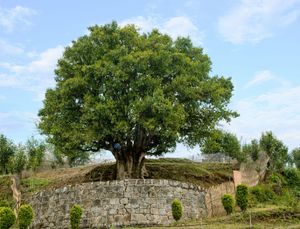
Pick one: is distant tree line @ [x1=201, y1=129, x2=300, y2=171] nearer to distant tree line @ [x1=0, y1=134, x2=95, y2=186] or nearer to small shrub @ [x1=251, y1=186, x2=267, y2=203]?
small shrub @ [x1=251, y1=186, x2=267, y2=203]

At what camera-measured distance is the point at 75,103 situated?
18141mm

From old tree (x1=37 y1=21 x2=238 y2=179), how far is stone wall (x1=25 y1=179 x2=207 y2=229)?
8.02 ft

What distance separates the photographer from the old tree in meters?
16.1

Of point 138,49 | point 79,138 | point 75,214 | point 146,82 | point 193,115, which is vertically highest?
point 138,49

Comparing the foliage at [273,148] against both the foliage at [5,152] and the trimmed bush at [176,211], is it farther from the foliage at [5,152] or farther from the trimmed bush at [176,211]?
the foliage at [5,152]

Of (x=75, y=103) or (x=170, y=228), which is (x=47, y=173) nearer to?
(x=75, y=103)

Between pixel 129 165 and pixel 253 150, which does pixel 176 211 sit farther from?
pixel 253 150

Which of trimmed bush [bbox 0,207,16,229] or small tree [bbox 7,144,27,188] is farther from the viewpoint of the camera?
small tree [bbox 7,144,27,188]

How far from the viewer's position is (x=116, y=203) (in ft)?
50.9

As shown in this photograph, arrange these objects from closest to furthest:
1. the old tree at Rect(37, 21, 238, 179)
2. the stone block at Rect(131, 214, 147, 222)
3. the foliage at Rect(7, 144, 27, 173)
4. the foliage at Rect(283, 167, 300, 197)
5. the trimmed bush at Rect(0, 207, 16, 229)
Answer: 1. the trimmed bush at Rect(0, 207, 16, 229)
2. the stone block at Rect(131, 214, 147, 222)
3. the old tree at Rect(37, 21, 238, 179)
4. the foliage at Rect(7, 144, 27, 173)
5. the foliage at Rect(283, 167, 300, 197)

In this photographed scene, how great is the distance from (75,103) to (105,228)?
845cm

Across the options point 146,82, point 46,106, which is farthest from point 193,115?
point 46,106

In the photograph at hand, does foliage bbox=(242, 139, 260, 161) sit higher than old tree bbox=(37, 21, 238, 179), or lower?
lower

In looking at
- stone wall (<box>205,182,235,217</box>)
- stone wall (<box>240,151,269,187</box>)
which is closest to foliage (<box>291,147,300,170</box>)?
stone wall (<box>240,151,269,187</box>)
